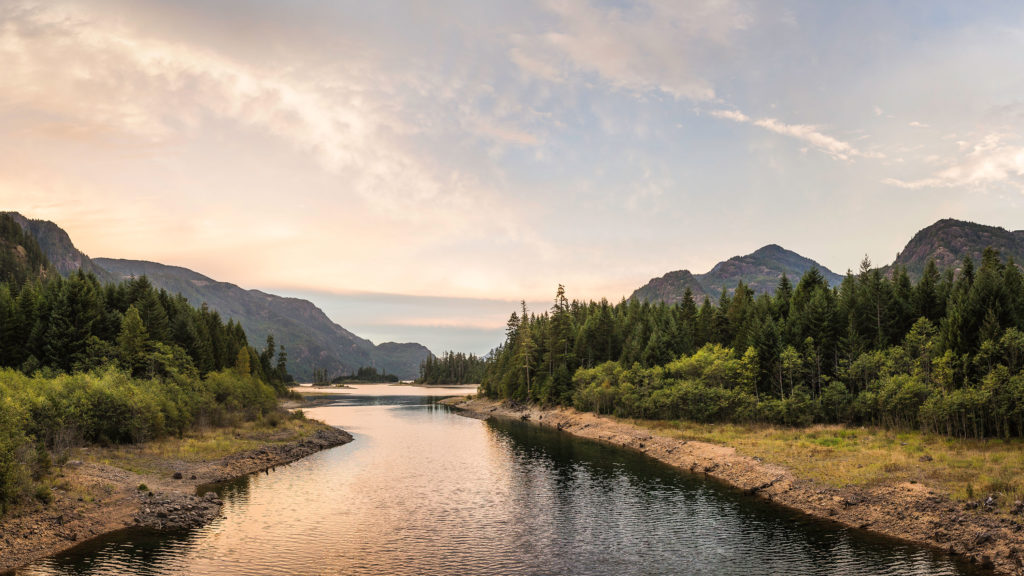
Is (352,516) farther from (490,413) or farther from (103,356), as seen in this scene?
(490,413)

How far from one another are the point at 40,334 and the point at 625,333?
12688 centimetres

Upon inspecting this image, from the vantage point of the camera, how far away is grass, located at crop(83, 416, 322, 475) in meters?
55.8

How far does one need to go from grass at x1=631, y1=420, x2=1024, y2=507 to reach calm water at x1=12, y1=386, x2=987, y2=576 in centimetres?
956

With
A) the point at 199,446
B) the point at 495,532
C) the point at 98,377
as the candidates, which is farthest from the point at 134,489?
the point at 98,377

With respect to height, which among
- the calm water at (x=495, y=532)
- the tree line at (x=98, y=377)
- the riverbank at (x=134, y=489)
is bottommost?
the calm water at (x=495, y=532)

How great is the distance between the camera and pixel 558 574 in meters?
32.2

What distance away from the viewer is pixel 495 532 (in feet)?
134

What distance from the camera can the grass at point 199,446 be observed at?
55844mm

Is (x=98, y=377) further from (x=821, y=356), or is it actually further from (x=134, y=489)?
(x=821, y=356)

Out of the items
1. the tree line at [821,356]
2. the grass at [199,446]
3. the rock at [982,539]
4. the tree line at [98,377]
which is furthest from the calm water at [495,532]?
the tree line at [821,356]

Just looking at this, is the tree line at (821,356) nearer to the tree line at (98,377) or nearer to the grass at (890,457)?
the grass at (890,457)

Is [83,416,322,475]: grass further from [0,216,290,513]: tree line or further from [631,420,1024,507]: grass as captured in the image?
[631,420,1024,507]: grass

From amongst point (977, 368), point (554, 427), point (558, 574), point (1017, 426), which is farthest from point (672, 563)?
point (554, 427)

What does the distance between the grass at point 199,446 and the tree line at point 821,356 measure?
2648 inches
